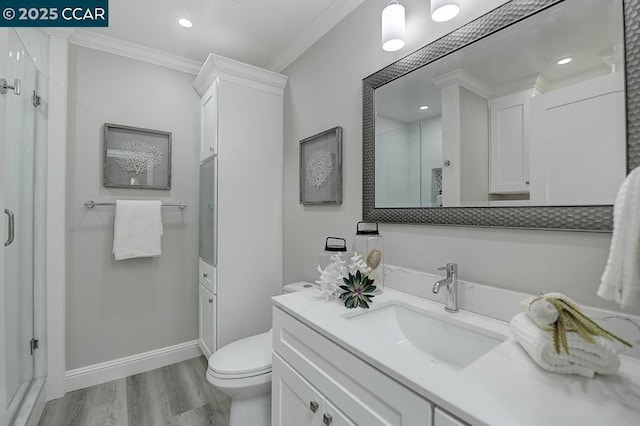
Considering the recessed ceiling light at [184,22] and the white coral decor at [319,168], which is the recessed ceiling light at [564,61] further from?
the recessed ceiling light at [184,22]

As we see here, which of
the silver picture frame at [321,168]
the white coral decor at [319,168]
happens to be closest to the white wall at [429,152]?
the silver picture frame at [321,168]

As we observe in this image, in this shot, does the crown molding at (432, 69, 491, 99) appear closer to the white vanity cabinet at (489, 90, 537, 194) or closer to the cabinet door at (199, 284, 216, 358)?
the white vanity cabinet at (489, 90, 537, 194)

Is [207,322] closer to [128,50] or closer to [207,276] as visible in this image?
[207,276]

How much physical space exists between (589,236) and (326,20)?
180cm

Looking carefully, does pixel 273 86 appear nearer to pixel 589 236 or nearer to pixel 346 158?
pixel 346 158

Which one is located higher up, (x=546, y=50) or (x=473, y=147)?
(x=546, y=50)

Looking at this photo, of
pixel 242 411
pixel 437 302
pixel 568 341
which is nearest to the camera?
pixel 568 341

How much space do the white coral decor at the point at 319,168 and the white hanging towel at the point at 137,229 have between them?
1218 mm

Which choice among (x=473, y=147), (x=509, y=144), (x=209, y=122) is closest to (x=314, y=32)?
(x=209, y=122)

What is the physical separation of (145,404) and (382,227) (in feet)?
6.17

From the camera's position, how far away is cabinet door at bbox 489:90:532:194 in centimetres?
95

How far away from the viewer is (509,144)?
3.20ft

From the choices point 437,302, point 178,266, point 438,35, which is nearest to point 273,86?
point 438,35

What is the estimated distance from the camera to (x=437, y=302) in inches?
46.2
